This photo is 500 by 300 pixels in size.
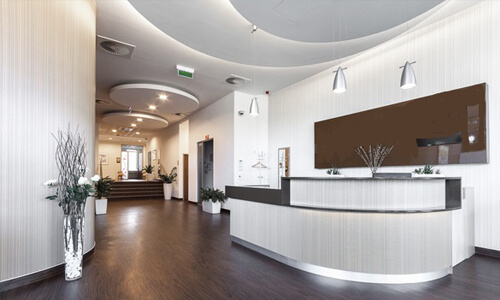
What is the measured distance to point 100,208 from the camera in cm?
748

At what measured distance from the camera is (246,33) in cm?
440

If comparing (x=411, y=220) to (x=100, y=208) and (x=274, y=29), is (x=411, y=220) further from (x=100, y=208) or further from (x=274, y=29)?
(x=100, y=208)

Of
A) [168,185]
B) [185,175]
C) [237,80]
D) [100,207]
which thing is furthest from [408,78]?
[168,185]

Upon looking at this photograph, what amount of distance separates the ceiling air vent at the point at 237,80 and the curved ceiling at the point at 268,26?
102 centimetres

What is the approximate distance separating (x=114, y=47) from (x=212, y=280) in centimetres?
468

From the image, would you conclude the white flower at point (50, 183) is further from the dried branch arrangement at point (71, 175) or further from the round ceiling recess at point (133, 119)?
the round ceiling recess at point (133, 119)

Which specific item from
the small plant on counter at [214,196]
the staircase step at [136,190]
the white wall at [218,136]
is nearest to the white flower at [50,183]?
the small plant on counter at [214,196]

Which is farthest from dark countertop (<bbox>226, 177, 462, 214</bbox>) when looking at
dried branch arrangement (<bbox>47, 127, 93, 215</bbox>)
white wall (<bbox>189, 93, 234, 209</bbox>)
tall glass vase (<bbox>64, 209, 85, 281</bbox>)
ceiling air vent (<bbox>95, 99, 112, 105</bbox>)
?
ceiling air vent (<bbox>95, 99, 112, 105</bbox>)

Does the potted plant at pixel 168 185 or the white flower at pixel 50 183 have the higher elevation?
the white flower at pixel 50 183

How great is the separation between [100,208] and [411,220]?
7904mm

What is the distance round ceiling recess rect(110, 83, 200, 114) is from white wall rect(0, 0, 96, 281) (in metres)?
3.36

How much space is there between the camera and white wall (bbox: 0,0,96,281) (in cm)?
267

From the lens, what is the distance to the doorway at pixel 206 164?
9066mm

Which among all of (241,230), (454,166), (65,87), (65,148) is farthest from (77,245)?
(454,166)
